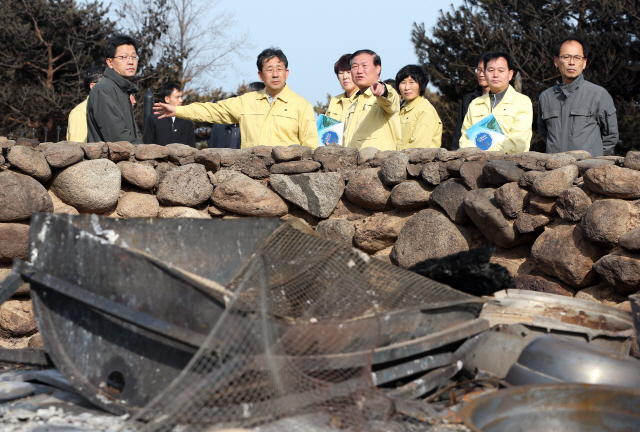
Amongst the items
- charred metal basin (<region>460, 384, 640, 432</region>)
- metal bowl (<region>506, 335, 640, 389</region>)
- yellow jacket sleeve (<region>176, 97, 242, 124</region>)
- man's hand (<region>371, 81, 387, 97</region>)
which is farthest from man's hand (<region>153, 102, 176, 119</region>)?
charred metal basin (<region>460, 384, 640, 432</region>)

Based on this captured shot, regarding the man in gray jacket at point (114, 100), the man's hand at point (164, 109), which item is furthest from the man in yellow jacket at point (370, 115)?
the man in gray jacket at point (114, 100)

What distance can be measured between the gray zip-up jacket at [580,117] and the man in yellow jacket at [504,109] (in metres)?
0.20

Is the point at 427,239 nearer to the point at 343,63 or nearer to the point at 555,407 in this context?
the point at 343,63

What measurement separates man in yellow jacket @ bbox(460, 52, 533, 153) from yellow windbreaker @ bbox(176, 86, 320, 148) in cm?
142

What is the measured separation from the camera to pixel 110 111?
228 inches

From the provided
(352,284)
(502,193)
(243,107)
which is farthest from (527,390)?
(243,107)

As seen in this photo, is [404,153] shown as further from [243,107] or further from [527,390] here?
[527,390]

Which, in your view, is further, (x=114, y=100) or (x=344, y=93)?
(x=344, y=93)

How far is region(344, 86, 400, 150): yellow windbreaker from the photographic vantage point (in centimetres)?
608

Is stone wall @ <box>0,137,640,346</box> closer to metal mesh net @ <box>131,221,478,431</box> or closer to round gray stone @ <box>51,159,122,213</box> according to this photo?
round gray stone @ <box>51,159,122,213</box>

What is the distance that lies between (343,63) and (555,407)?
4.91m

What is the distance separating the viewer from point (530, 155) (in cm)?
508

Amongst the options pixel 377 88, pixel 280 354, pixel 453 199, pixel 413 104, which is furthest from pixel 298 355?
pixel 413 104

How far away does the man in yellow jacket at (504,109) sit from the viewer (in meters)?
5.58
